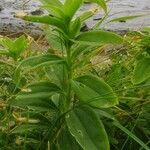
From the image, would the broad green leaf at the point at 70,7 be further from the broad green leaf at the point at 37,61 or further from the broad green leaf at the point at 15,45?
the broad green leaf at the point at 15,45

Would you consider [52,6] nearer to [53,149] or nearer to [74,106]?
[74,106]

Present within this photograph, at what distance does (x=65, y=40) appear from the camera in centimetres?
213


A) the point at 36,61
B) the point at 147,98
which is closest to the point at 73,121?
the point at 36,61

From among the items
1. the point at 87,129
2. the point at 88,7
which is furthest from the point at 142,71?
the point at 88,7

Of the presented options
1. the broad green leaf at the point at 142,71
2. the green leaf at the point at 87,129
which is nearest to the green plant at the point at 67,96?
the green leaf at the point at 87,129

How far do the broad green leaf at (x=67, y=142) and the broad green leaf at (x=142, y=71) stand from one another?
0.32 metres

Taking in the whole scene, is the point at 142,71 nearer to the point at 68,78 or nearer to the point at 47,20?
the point at 68,78

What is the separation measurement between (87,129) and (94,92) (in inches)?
5.4

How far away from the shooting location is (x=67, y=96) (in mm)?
2166

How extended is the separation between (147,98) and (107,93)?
1.06 feet

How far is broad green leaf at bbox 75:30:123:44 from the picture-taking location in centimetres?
206

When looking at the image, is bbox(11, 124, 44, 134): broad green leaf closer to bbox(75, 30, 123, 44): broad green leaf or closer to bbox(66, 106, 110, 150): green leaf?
bbox(66, 106, 110, 150): green leaf

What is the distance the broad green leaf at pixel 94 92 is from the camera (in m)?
2.05

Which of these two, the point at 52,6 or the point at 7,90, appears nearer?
the point at 52,6
